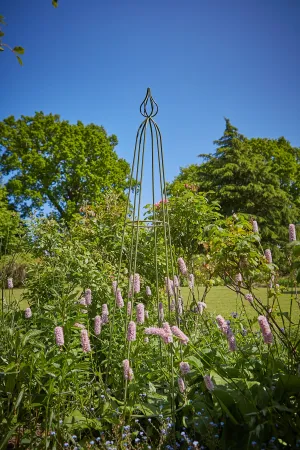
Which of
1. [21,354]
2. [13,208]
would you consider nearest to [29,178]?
[13,208]

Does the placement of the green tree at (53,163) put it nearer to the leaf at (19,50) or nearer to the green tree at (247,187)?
the green tree at (247,187)

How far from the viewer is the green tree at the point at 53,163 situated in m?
20.4

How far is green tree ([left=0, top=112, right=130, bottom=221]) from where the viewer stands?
2039cm

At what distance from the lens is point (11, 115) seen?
21.7m

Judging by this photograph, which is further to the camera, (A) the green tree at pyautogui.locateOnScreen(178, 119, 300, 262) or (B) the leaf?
(A) the green tree at pyautogui.locateOnScreen(178, 119, 300, 262)

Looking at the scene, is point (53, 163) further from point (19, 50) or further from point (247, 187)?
point (19, 50)

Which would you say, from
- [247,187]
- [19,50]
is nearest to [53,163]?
[247,187]

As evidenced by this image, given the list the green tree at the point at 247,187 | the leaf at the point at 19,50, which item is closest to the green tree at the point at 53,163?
the green tree at the point at 247,187

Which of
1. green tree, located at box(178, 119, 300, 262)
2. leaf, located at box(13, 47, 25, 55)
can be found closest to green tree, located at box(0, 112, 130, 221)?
green tree, located at box(178, 119, 300, 262)

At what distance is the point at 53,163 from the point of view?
2094cm

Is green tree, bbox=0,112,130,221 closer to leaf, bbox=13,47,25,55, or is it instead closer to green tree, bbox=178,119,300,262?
green tree, bbox=178,119,300,262

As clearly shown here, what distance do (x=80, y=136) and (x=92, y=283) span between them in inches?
779

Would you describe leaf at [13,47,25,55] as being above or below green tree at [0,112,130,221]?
below

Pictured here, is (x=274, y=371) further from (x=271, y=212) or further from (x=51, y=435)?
(x=271, y=212)
